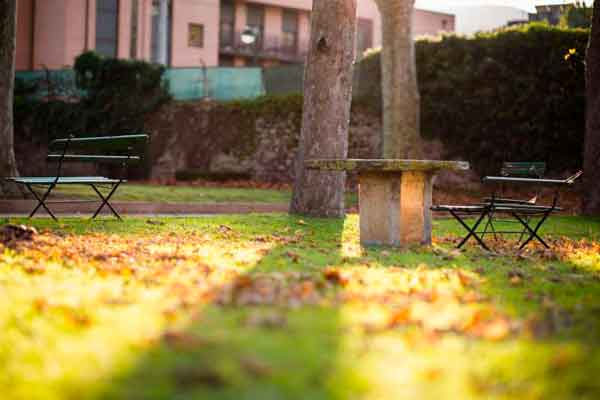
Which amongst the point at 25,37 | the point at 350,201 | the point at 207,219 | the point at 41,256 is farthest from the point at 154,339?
the point at 25,37

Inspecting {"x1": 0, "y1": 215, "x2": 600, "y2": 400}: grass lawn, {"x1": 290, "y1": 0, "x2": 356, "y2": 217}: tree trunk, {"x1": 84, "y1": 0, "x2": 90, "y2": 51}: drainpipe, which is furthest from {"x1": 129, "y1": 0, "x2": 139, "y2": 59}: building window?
{"x1": 0, "y1": 215, "x2": 600, "y2": 400}: grass lawn

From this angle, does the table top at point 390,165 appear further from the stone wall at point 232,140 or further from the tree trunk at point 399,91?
the stone wall at point 232,140

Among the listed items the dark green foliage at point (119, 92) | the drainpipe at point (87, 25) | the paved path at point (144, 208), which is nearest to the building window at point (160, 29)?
the drainpipe at point (87, 25)

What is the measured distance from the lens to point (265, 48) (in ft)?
142

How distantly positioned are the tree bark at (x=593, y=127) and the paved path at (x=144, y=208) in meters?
5.54

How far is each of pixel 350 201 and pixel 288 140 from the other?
5609 mm

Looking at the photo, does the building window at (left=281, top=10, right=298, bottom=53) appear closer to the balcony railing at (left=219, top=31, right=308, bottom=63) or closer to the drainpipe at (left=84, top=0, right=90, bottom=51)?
the balcony railing at (left=219, top=31, right=308, bottom=63)

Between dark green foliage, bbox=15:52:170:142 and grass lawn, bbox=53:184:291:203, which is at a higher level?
dark green foliage, bbox=15:52:170:142

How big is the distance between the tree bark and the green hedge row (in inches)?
139

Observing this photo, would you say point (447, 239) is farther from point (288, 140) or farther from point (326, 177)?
point (288, 140)

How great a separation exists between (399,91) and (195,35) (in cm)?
2189

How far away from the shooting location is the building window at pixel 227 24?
139 ft

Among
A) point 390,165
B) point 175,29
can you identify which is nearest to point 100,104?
point 175,29

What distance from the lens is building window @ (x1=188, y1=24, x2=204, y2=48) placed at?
39094mm
